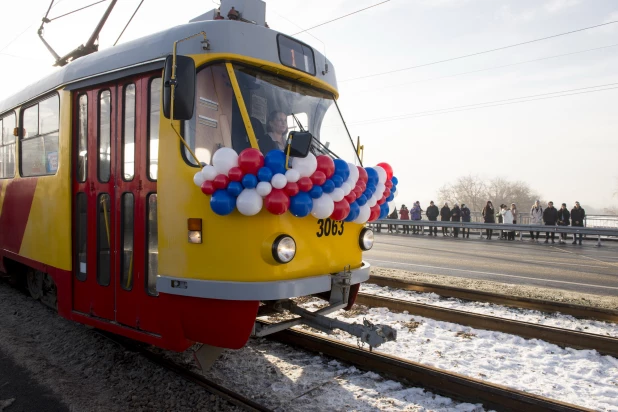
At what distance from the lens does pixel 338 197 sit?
153 inches

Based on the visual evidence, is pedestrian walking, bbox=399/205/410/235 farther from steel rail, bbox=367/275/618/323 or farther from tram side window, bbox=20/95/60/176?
tram side window, bbox=20/95/60/176

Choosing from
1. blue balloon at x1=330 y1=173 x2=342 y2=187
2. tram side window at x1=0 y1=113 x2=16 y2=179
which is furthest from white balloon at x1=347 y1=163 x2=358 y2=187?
tram side window at x1=0 y1=113 x2=16 y2=179

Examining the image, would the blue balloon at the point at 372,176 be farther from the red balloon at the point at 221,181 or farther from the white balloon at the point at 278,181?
the red balloon at the point at 221,181

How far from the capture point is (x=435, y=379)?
14.0 feet

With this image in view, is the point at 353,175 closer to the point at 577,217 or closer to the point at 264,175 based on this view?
the point at 264,175

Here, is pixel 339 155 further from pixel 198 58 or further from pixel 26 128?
pixel 26 128

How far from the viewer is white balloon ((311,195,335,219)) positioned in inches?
149

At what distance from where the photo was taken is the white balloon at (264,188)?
3.47 m

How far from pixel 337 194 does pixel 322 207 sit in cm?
18

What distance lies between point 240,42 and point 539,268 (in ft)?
33.1

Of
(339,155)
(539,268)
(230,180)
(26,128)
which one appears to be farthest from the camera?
(539,268)

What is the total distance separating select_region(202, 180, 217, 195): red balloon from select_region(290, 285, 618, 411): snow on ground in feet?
9.32

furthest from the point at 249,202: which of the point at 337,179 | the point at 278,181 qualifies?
the point at 337,179

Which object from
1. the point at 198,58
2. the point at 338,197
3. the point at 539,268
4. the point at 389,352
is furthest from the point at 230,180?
the point at 539,268
